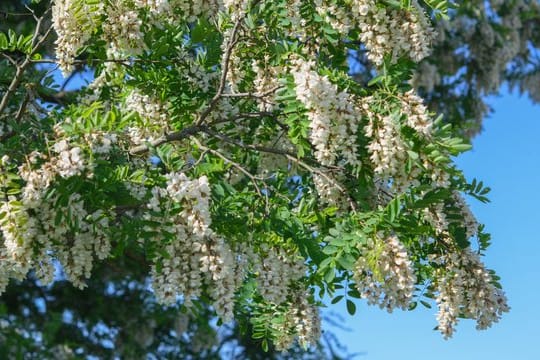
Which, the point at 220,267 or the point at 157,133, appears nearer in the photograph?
the point at 220,267

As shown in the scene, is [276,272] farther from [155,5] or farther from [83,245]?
[155,5]

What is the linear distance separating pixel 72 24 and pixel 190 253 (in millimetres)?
1699

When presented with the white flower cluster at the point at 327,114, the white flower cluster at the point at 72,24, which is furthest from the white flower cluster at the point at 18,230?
the white flower cluster at the point at 327,114

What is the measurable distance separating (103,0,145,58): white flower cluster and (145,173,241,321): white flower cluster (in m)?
1.09

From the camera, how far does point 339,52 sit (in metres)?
5.55

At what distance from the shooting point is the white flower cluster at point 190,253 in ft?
14.5

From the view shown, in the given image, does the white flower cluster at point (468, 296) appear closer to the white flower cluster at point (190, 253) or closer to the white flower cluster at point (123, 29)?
the white flower cluster at point (190, 253)

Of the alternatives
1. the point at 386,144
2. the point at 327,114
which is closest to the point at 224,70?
the point at 327,114

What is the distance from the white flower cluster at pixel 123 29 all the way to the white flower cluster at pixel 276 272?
1.48m

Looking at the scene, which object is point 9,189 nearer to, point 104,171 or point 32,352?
point 104,171

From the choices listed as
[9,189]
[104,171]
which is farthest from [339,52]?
[9,189]

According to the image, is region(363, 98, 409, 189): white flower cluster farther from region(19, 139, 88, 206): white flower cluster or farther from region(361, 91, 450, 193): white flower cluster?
region(19, 139, 88, 206): white flower cluster

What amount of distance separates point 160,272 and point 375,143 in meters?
1.31

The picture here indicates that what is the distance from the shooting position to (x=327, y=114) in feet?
14.9
